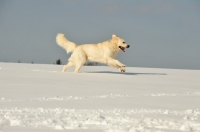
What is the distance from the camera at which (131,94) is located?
29.7 feet

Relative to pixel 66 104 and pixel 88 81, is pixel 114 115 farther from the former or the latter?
pixel 88 81

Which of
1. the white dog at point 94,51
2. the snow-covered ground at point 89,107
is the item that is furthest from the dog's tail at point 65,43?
the snow-covered ground at point 89,107

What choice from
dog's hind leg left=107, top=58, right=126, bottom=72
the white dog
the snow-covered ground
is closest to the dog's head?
the white dog

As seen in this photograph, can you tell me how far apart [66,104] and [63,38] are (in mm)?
7445

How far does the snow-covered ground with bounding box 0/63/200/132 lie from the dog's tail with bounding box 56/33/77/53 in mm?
2578

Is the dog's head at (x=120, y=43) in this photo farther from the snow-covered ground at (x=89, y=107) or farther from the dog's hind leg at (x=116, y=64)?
the snow-covered ground at (x=89, y=107)

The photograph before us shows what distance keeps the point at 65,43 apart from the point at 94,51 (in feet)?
3.79

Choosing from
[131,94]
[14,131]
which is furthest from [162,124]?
[131,94]

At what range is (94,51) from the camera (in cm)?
1378

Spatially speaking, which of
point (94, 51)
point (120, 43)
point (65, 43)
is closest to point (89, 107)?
point (94, 51)

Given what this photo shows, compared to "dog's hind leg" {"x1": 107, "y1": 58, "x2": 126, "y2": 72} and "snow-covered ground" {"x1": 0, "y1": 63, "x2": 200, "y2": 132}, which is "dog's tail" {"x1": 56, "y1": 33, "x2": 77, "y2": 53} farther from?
"snow-covered ground" {"x1": 0, "y1": 63, "x2": 200, "y2": 132}

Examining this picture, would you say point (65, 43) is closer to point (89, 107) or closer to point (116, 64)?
point (116, 64)

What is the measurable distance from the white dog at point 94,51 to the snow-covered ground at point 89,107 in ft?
6.73

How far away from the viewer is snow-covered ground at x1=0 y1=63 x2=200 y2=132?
4980mm
